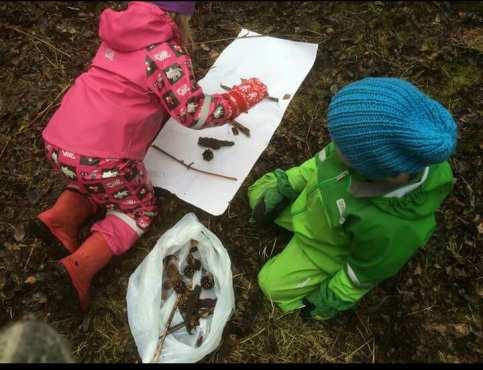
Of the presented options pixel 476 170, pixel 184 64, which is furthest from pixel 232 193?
pixel 476 170

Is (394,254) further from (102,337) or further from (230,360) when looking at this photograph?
(102,337)

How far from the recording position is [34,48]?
3.05 m

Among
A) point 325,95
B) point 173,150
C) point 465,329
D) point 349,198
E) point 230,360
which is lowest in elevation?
point 230,360

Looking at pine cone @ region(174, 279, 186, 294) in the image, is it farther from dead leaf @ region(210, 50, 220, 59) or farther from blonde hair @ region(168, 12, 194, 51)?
dead leaf @ region(210, 50, 220, 59)

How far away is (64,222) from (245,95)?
1.12 meters

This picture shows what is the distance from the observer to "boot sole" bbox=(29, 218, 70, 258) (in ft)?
7.23

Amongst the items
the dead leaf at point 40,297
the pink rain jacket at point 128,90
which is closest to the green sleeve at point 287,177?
the pink rain jacket at point 128,90

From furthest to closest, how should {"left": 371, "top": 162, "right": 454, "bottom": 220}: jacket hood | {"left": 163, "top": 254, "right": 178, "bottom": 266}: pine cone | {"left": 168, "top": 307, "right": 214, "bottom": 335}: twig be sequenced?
{"left": 163, "top": 254, "right": 178, "bottom": 266}: pine cone < {"left": 168, "top": 307, "right": 214, "bottom": 335}: twig < {"left": 371, "top": 162, "right": 454, "bottom": 220}: jacket hood

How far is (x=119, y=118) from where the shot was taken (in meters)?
2.04

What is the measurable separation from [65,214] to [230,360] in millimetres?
1090

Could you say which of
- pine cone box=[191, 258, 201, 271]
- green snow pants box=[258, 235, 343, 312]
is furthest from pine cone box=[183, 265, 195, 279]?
green snow pants box=[258, 235, 343, 312]

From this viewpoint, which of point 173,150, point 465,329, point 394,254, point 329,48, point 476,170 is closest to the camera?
point 394,254

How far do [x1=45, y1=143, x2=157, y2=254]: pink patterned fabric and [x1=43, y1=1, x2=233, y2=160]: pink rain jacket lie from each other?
0.05 meters

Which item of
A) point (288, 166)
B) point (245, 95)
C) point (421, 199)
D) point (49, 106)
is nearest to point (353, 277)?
point (421, 199)
